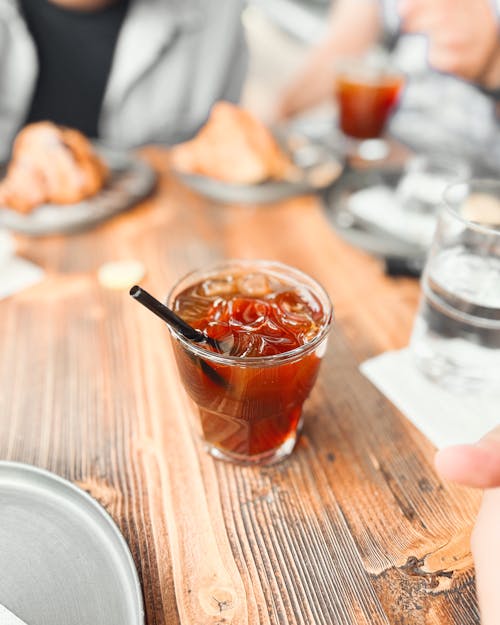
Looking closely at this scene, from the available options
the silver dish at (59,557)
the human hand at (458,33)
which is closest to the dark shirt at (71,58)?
the human hand at (458,33)

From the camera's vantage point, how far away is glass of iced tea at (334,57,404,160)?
1343 millimetres

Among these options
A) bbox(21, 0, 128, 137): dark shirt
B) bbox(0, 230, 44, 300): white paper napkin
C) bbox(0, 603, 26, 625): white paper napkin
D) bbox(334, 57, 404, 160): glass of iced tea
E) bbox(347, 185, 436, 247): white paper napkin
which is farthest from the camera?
bbox(21, 0, 128, 137): dark shirt

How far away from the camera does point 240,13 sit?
6.72 feet

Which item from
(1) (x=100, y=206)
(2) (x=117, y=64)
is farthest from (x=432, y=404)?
(2) (x=117, y=64)

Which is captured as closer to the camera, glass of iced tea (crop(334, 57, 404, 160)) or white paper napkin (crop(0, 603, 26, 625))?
white paper napkin (crop(0, 603, 26, 625))

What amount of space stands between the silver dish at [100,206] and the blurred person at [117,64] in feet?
1.27

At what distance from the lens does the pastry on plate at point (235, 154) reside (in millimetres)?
1149

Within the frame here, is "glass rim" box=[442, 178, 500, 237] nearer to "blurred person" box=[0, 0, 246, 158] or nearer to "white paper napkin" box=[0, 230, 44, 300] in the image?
"white paper napkin" box=[0, 230, 44, 300]

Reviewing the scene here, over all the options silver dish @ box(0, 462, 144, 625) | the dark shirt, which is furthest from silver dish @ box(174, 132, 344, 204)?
the dark shirt

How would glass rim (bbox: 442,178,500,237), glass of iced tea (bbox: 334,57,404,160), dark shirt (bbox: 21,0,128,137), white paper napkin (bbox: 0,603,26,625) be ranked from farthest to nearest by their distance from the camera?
dark shirt (bbox: 21,0,128,137) → glass of iced tea (bbox: 334,57,404,160) → glass rim (bbox: 442,178,500,237) → white paper napkin (bbox: 0,603,26,625)

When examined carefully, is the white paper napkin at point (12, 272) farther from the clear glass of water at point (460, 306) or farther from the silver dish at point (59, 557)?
the clear glass of water at point (460, 306)

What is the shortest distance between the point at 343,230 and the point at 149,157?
0.60 meters

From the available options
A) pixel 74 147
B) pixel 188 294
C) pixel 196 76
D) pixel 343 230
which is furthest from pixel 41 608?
pixel 196 76

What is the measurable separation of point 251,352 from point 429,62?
1495mm
